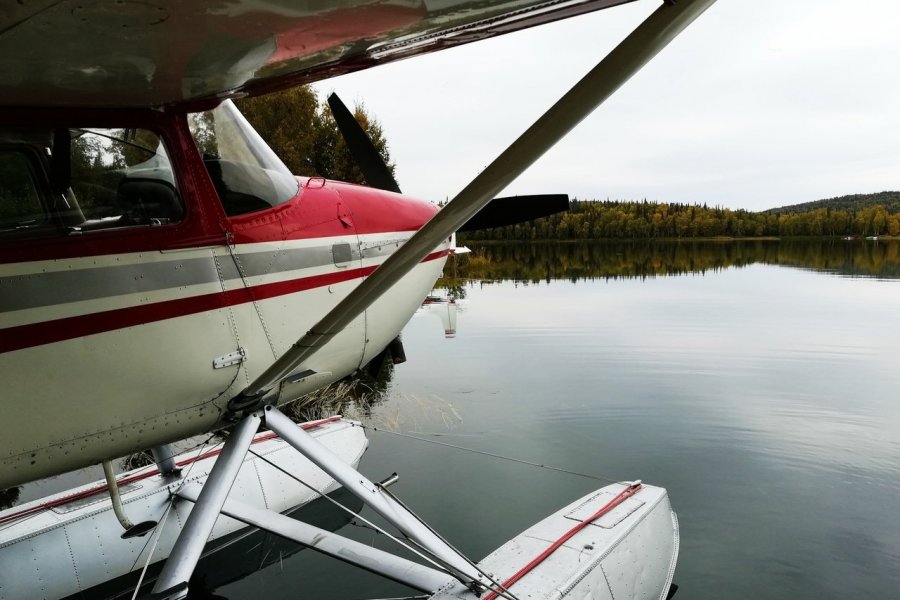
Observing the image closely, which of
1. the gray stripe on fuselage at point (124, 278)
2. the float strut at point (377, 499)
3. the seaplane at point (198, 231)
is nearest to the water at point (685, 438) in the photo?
the float strut at point (377, 499)

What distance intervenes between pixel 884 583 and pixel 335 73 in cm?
614

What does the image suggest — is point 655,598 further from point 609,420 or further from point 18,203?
point 609,420

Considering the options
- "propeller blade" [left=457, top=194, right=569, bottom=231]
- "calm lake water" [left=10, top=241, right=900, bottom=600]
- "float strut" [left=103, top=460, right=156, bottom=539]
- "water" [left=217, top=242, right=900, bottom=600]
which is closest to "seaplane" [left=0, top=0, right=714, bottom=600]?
"propeller blade" [left=457, top=194, right=569, bottom=231]

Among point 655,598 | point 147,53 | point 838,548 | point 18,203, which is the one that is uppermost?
point 147,53

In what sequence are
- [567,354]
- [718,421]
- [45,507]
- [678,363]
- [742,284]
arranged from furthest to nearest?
[742,284] < [567,354] < [678,363] < [718,421] < [45,507]

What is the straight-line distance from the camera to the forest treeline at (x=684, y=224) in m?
92.8

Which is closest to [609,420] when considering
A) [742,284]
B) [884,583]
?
[884,583]

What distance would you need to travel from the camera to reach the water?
5434 millimetres

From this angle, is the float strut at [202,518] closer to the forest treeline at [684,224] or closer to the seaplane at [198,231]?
the seaplane at [198,231]

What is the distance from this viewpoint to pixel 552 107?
6.73 ft

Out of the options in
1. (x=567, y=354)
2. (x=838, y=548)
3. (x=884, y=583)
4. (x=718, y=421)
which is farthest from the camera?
(x=567, y=354)

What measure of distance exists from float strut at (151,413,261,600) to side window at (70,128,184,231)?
1157 mm

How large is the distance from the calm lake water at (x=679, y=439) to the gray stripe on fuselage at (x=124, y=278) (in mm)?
3462

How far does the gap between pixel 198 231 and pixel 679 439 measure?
26.4 ft
